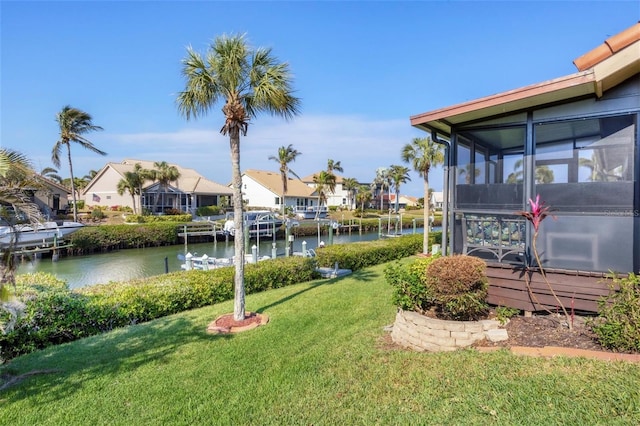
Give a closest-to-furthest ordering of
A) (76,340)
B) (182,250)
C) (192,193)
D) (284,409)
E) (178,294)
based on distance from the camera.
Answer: (284,409) < (76,340) < (178,294) < (182,250) < (192,193)

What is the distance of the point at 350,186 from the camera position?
→ 68.1 meters

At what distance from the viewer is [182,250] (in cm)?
2773

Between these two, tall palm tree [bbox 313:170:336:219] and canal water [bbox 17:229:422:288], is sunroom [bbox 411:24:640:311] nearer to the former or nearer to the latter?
canal water [bbox 17:229:422:288]

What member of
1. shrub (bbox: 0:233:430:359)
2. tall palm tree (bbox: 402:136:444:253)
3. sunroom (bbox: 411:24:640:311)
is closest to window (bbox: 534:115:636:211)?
sunroom (bbox: 411:24:640:311)

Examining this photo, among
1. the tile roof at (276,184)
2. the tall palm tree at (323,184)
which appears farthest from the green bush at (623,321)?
the tall palm tree at (323,184)

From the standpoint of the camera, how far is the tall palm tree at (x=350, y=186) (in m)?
67.9

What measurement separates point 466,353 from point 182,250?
26.1m

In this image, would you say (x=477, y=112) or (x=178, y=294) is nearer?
(x=477, y=112)

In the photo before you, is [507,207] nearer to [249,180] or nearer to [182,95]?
[182,95]

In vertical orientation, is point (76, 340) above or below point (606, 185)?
below

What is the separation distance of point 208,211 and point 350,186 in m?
31.3

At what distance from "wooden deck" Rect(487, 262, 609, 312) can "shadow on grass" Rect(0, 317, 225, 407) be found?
14.7 feet

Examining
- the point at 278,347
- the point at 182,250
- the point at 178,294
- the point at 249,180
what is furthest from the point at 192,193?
the point at 278,347

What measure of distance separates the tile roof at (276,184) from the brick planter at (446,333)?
5019 centimetres
